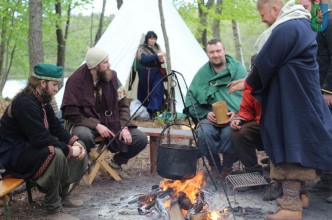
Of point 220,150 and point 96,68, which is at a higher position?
point 96,68

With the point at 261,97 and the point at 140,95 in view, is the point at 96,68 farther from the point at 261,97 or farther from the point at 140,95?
the point at 140,95

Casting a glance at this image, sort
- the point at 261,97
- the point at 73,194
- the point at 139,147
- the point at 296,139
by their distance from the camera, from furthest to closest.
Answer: the point at 139,147 < the point at 73,194 < the point at 261,97 < the point at 296,139

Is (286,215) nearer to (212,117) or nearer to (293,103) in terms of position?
(293,103)

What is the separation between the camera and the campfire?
338 cm

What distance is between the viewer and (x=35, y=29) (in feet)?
23.9

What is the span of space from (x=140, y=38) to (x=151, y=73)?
105 centimetres

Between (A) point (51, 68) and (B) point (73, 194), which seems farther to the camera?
(B) point (73, 194)

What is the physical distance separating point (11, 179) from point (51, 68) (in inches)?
37.9

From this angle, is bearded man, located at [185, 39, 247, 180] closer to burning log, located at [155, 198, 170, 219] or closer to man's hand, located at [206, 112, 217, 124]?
man's hand, located at [206, 112, 217, 124]

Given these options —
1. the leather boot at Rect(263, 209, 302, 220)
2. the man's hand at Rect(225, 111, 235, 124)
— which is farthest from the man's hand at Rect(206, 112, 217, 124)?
the leather boot at Rect(263, 209, 302, 220)

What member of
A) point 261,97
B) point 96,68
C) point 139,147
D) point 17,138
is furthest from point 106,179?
point 261,97

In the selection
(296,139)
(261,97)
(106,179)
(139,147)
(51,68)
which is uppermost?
(51,68)

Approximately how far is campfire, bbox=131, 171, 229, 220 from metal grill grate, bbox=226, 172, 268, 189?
303 millimetres

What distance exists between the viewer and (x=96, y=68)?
4.50 m
